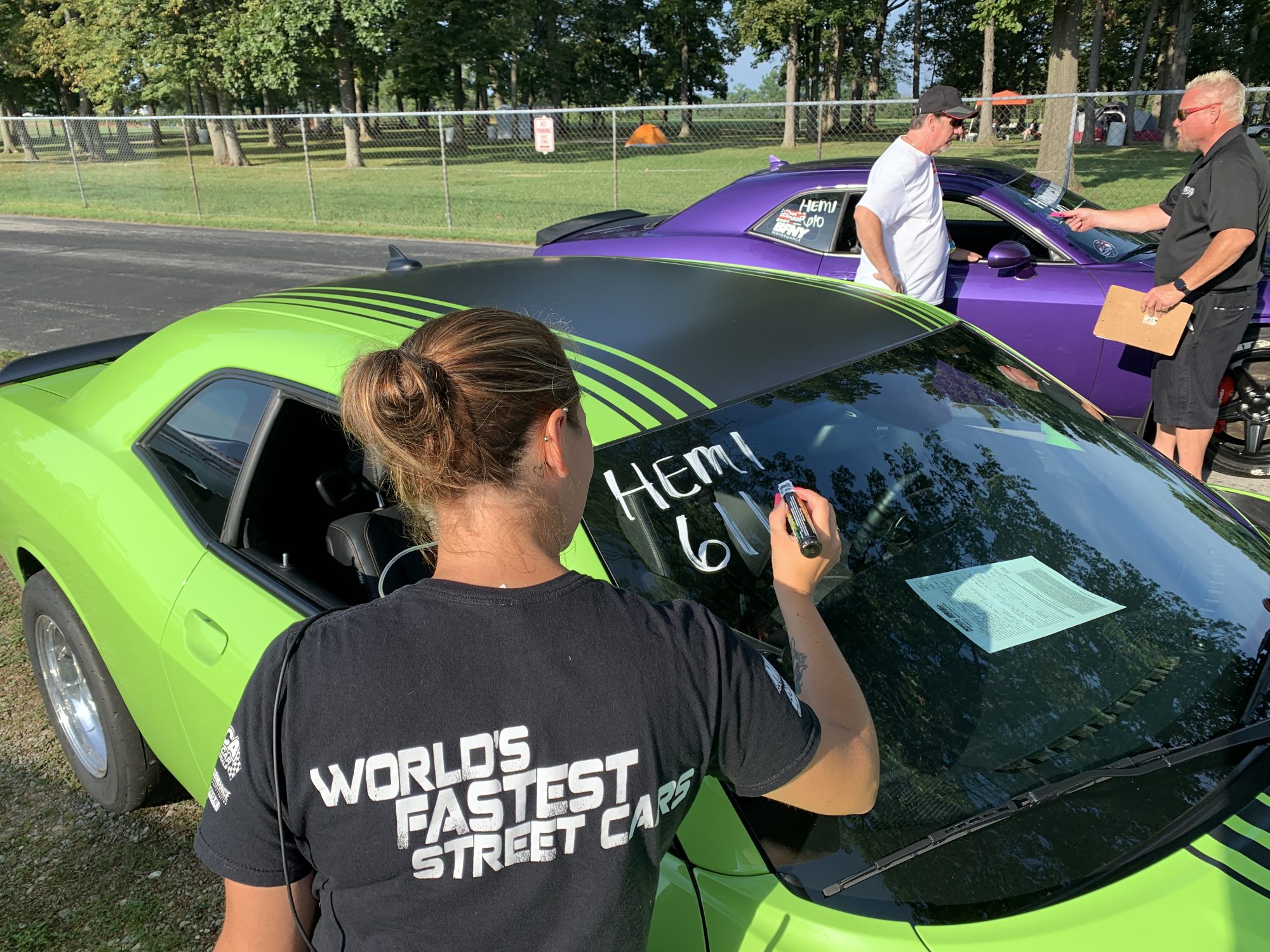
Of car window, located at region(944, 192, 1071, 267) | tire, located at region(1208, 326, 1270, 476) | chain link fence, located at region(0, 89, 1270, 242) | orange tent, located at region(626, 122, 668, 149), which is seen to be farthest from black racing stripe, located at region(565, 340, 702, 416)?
orange tent, located at region(626, 122, 668, 149)

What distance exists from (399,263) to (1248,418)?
4.21m

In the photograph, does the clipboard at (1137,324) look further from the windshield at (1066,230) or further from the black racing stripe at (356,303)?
the black racing stripe at (356,303)

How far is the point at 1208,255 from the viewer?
13.2ft

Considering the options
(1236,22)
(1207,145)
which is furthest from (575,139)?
(1236,22)

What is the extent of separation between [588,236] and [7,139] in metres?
34.1

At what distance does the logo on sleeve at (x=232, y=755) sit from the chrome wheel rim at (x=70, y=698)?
1955mm

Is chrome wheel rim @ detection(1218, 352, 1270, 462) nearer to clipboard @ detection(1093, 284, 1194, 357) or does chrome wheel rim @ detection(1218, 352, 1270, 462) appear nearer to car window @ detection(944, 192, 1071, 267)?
clipboard @ detection(1093, 284, 1194, 357)

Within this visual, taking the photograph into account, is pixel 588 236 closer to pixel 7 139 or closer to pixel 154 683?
pixel 154 683

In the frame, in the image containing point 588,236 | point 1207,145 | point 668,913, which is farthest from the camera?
point 588,236

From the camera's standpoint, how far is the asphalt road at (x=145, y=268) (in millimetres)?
9023

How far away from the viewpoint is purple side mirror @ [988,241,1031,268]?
480 cm

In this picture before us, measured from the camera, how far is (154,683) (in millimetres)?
2152

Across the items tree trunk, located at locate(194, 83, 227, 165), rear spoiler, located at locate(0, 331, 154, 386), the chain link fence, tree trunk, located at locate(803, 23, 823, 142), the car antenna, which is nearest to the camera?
the car antenna

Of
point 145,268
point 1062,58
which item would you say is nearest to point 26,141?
point 145,268
